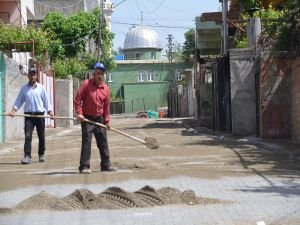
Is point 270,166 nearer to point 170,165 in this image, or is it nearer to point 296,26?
point 170,165

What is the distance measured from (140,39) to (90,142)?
291ft

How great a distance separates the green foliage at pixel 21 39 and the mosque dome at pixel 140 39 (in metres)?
72.7

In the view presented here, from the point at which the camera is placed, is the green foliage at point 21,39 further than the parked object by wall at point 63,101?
No

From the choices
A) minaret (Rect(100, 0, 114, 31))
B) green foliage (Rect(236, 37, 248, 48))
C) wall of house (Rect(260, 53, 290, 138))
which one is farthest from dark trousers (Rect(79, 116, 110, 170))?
minaret (Rect(100, 0, 114, 31))

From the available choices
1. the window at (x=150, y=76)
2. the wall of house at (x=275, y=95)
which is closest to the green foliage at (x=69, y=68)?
the wall of house at (x=275, y=95)

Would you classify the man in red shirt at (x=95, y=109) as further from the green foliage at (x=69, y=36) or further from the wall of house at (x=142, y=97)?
the wall of house at (x=142, y=97)

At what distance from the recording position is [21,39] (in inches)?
1020

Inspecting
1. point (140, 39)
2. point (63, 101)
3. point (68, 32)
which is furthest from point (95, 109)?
point (140, 39)

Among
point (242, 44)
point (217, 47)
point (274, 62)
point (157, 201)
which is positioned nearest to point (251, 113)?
point (274, 62)

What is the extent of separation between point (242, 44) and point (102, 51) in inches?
1247

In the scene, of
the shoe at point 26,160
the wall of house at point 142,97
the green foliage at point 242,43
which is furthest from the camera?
the wall of house at point 142,97

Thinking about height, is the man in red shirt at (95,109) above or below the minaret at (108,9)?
below

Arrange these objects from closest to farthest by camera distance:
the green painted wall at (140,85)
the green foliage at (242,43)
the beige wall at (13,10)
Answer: the green foliage at (242,43) → the beige wall at (13,10) → the green painted wall at (140,85)

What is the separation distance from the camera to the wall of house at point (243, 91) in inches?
882
